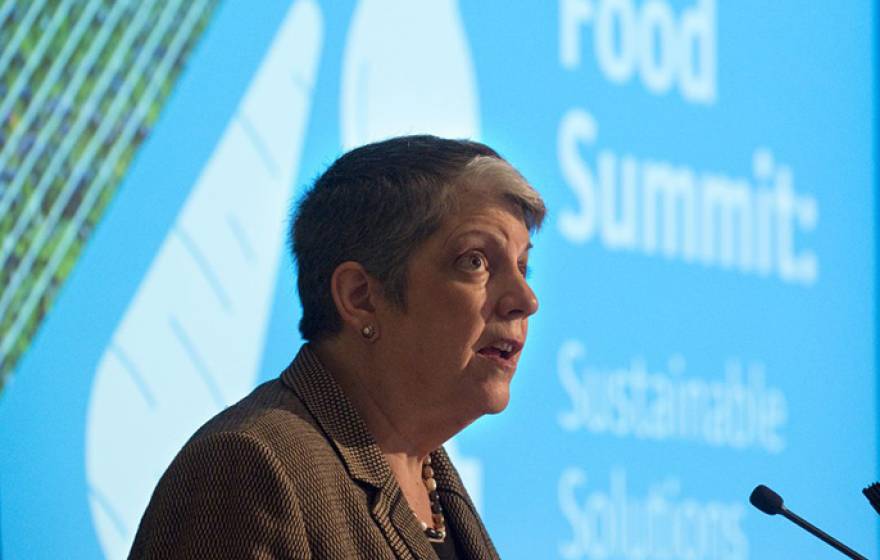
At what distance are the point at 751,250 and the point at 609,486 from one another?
943 mm

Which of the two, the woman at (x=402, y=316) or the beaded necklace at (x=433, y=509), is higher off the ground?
the woman at (x=402, y=316)

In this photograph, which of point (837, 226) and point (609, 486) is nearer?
point (609, 486)

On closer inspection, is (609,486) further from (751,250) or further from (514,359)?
(514,359)

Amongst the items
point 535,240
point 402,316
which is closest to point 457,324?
point 402,316

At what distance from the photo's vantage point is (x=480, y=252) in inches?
80.1

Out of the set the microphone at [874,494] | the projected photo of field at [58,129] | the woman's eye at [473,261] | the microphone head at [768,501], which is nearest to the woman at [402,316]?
the woman's eye at [473,261]

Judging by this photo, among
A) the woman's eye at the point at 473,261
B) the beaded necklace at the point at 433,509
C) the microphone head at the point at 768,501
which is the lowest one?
the beaded necklace at the point at 433,509

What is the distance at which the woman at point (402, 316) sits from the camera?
1928mm

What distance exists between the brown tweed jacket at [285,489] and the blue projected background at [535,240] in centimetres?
80

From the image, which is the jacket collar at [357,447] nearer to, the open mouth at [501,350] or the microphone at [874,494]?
the open mouth at [501,350]

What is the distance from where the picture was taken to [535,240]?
361cm

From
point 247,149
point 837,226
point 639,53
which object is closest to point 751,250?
point 837,226

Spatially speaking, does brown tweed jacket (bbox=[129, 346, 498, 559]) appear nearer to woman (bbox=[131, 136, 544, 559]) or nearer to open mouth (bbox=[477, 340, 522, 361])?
woman (bbox=[131, 136, 544, 559])

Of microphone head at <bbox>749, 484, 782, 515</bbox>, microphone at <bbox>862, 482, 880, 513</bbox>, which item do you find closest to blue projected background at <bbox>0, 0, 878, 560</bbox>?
microphone head at <bbox>749, 484, 782, 515</bbox>
